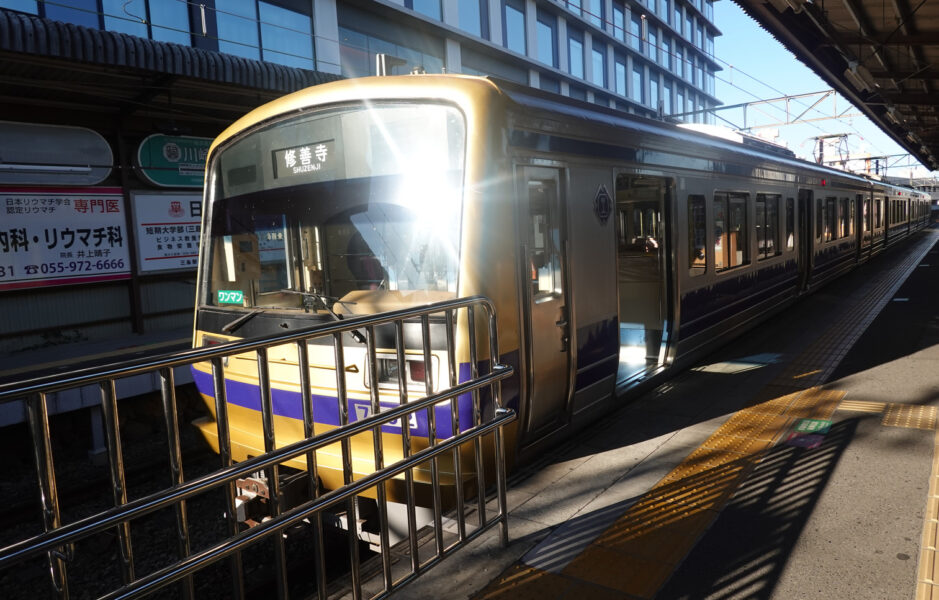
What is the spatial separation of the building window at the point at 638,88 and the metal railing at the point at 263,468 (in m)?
30.0

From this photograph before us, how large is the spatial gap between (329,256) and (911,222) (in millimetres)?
36300

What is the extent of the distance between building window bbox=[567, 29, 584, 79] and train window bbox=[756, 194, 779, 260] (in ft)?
56.6

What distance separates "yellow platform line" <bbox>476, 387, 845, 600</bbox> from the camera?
274 cm

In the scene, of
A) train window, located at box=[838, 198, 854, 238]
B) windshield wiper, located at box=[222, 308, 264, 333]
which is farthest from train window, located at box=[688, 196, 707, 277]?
train window, located at box=[838, 198, 854, 238]

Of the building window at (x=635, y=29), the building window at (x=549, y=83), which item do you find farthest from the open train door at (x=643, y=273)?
the building window at (x=635, y=29)

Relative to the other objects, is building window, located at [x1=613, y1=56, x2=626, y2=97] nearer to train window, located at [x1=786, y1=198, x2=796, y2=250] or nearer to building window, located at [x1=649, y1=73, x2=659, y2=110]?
building window, located at [x1=649, y1=73, x2=659, y2=110]

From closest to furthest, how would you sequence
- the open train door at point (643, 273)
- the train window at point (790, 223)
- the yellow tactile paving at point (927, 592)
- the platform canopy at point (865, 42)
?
the yellow tactile paving at point (927, 592) < the open train door at point (643, 273) < the platform canopy at point (865, 42) < the train window at point (790, 223)

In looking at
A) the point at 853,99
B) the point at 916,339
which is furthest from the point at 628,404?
the point at 853,99

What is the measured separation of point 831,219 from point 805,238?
7.74ft

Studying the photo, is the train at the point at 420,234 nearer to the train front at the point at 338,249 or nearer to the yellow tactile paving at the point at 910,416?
the train front at the point at 338,249

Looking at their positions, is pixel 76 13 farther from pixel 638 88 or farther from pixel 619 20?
pixel 638 88

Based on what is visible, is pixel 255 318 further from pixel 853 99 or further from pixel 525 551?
pixel 853 99

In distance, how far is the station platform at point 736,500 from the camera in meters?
2.76

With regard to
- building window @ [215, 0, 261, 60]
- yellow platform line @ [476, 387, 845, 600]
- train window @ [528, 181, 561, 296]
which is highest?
building window @ [215, 0, 261, 60]
